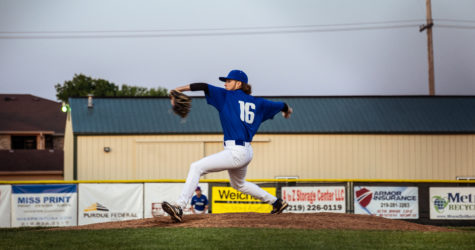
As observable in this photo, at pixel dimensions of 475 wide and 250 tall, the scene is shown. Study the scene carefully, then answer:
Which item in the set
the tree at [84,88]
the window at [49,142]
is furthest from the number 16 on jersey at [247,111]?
the tree at [84,88]

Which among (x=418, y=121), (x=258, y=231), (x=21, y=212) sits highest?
(x=418, y=121)

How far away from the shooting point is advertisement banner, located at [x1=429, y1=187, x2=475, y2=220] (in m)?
16.9

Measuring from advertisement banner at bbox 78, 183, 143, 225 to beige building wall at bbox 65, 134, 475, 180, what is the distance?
872 centimetres

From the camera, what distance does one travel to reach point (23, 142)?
3906cm

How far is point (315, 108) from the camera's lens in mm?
28078

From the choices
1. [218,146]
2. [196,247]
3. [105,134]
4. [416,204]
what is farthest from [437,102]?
[196,247]

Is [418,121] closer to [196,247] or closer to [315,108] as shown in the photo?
[315,108]

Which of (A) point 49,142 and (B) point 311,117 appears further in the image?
(A) point 49,142

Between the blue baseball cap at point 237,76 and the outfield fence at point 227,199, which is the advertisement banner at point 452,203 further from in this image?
the blue baseball cap at point 237,76

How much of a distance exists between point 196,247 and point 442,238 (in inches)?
117

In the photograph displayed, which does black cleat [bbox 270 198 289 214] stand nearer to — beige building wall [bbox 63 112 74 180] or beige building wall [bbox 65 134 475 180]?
beige building wall [bbox 65 134 475 180]

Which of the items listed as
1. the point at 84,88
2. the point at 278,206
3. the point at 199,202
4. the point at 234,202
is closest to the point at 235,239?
the point at 278,206

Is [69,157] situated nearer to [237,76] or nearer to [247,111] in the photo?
[237,76]

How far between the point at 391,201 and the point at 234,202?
15.6 ft
